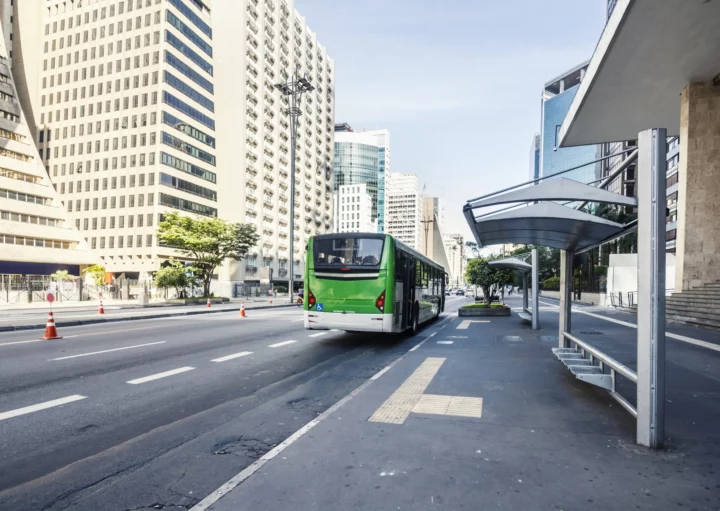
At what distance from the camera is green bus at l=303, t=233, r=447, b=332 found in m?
11.2

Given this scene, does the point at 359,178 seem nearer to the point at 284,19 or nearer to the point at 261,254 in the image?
the point at 284,19

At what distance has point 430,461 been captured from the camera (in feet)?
12.7

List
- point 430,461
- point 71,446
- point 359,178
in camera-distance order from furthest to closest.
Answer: point 359,178 < point 71,446 < point 430,461

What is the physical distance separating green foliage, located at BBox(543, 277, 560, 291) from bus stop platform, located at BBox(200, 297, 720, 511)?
61073mm

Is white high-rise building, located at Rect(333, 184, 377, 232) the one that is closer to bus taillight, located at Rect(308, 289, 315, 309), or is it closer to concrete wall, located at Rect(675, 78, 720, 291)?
concrete wall, located at Rect(675, 78, 720, 291)

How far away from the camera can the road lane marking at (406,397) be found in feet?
16.9

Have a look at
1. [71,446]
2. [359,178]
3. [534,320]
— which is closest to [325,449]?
[71,446]

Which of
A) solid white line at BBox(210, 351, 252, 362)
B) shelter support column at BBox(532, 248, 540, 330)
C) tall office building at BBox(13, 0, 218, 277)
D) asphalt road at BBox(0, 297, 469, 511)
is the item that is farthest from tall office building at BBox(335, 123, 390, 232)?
asphalt road at BBox(0, 297, 469, 511)

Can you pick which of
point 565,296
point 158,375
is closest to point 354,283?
point 565,296

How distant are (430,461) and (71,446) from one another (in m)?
3.53

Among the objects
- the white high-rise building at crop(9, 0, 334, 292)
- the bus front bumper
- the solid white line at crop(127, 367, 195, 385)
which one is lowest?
the solid white line at crop(127, 367, 195, 385)

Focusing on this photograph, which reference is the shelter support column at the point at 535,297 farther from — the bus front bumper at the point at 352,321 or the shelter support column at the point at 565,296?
the bus front bumper at the point at 352,321

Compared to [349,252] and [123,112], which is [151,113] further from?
[349,252]

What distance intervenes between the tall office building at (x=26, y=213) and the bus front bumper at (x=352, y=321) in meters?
47.1
